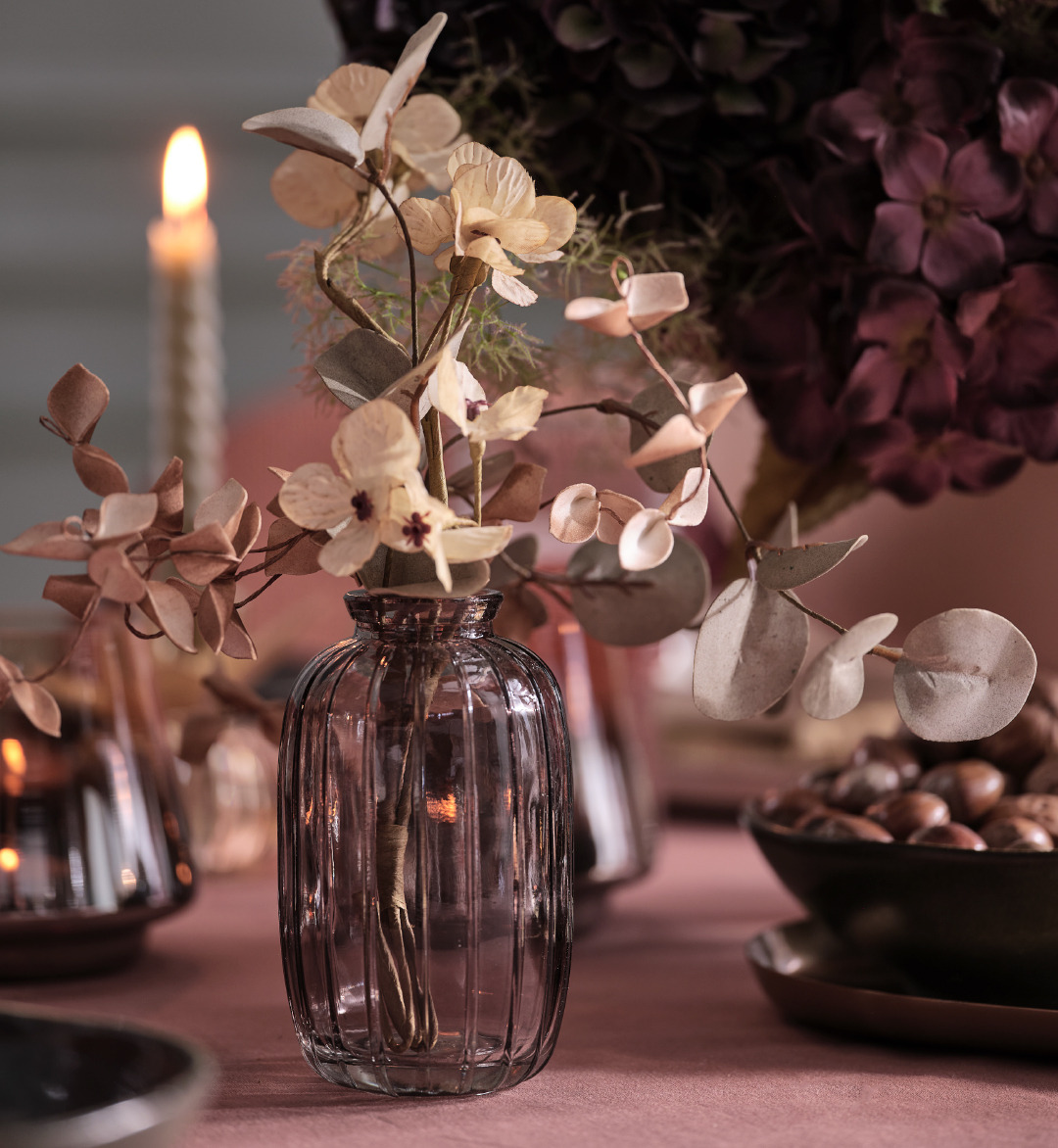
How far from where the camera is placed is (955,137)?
441 millimetres

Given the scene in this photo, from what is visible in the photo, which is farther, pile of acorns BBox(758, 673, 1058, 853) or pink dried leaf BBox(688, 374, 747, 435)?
pile of acorns BBox(758, 673, 1058, 853)

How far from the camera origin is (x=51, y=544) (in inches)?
12.2

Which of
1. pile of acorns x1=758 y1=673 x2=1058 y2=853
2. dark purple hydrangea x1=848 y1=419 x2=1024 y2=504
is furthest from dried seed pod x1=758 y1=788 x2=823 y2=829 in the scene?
dark purple hydrangea x1=848 y1=419 x2=1024 y2=504

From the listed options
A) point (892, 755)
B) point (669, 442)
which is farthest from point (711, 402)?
point (892, 755)

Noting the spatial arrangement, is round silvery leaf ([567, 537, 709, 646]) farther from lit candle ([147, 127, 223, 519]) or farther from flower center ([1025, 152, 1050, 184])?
lit candle ([147, 127, 223, 519])

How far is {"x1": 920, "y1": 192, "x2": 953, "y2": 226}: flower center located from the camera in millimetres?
435

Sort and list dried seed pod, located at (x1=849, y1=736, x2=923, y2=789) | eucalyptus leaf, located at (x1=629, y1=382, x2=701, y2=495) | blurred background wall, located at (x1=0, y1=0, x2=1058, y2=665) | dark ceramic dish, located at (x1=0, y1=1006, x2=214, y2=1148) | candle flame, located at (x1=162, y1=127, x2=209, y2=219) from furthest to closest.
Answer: blurred background wall, located at (x1=0, y1=0, x2=1058, y2=665) → candle flame, located at (x1=162, y1=127, x2=209, y2=219) → dried seed pod, located at (x1=849, y1=736, x2=923, y2=789) → eucalyptus leaf, located at (x1=629, y1=382, x2=701, y2=495) → dark ceramic dish, located at (x1=0, y1=1006, x2=214, y2=1148)

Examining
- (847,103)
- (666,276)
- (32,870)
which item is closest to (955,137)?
(847,103)

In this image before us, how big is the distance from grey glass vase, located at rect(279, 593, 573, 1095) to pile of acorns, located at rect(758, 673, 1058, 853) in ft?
0.39

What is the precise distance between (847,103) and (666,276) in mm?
176

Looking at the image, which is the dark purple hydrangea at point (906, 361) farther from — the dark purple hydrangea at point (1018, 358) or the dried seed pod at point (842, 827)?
the dried seed pod at point (842, 827)

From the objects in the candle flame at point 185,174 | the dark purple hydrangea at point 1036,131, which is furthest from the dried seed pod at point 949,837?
the candle flame at point 185,174

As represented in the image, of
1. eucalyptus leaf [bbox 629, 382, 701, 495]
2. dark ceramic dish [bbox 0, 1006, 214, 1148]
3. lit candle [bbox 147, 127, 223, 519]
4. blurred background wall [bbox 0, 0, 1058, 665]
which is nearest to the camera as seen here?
dark ceramic dish [bbox 0, 1006, 214, 1148]

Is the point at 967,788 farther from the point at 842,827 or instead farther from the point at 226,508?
the point at 226,508
